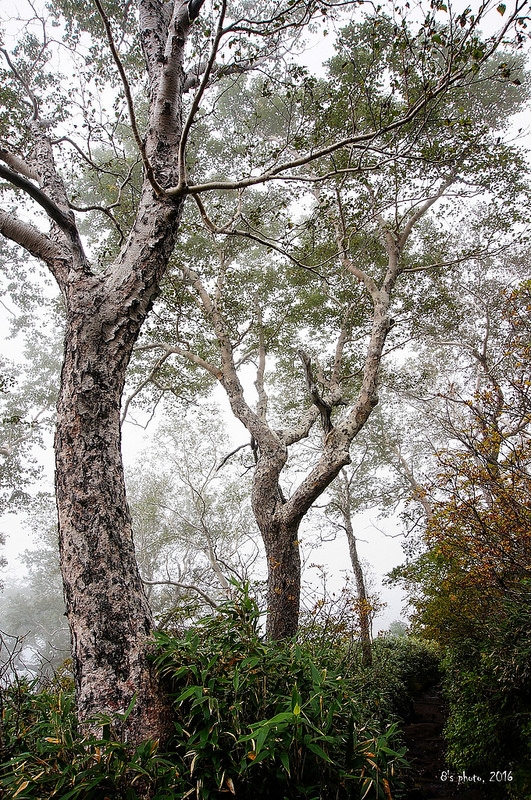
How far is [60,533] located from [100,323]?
3.75ft

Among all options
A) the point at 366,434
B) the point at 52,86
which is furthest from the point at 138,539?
the point at 52,86

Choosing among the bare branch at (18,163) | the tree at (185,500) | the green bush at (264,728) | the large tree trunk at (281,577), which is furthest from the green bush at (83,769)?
the tree at (185,500)

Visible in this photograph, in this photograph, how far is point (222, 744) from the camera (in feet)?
5.19

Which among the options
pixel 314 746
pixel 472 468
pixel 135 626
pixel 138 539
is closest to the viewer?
pixel 314 746

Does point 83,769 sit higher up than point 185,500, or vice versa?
point 185,500

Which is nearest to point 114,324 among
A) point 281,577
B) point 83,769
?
point 83,769

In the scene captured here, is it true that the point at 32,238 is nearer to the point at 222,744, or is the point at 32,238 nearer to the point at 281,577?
the point at 222,744

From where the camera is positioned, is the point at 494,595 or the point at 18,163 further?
the point at 494,595

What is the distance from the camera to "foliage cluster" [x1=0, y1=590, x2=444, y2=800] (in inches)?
53.2

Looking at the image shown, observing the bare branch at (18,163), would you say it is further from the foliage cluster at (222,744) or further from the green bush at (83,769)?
the green bush at (83,769)

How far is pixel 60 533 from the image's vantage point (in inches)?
76.4

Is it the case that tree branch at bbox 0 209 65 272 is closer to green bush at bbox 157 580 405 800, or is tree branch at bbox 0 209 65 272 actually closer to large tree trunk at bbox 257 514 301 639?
green bush at bbox 157 580 405 800

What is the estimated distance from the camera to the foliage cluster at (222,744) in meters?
1.35

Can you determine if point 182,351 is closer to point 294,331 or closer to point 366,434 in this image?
point 294,331
